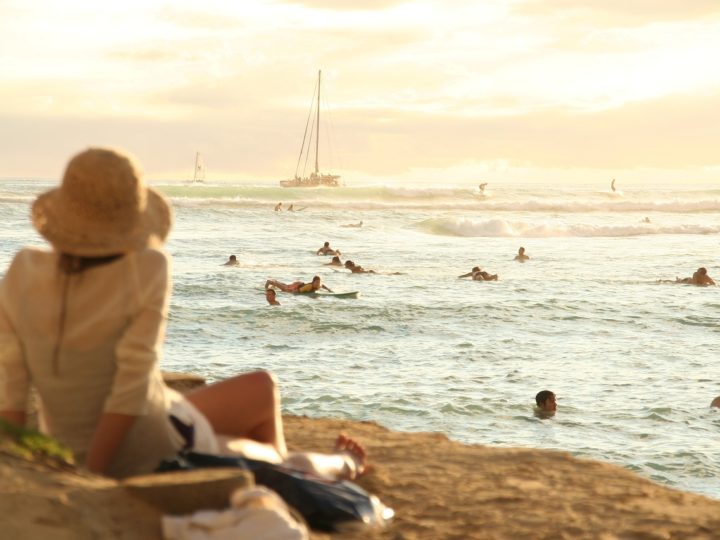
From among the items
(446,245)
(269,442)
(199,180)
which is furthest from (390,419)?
(199,180)

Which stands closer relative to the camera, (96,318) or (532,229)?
(96,318)

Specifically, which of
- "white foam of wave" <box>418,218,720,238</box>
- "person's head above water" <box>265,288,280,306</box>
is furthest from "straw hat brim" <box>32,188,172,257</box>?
"white foam of wave" <box>418,218,720,238</box>

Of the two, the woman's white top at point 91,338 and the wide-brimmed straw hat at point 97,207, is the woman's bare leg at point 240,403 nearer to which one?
the woman's white top at point 91,338

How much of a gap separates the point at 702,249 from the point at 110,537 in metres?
40.1

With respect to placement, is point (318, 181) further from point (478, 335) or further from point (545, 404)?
point (545, 404)

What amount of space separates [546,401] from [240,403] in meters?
7.51

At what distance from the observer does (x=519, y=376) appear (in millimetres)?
13773

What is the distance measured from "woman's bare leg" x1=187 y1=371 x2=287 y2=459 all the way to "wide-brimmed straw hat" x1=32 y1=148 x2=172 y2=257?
2.48 feet

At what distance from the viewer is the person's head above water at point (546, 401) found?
11.2 metres

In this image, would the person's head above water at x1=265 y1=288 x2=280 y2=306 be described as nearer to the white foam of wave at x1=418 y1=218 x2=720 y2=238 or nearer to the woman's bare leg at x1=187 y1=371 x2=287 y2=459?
the woman's bare leg at x1=187 y1=371 x2=287 y2=459

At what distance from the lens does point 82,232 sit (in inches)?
140

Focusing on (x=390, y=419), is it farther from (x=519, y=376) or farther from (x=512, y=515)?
(x=512, y=515)

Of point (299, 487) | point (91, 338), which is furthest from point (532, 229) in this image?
point (91, 338)

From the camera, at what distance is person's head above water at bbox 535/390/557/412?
11.2 m
